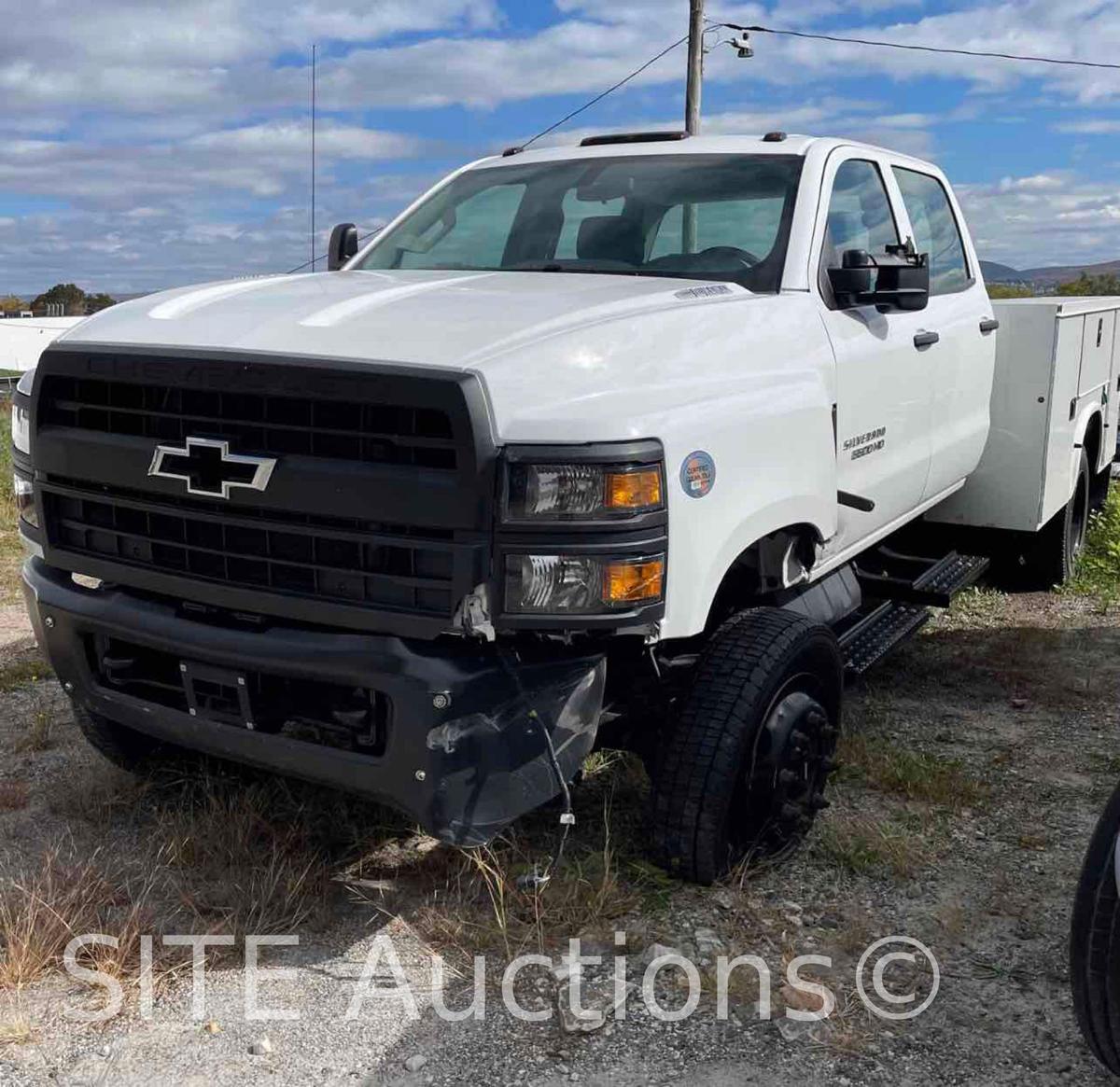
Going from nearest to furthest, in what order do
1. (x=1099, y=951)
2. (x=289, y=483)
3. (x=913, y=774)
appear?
1. (x=1099, y=951)
2. (x=289, y=483)
3. (x=913, y=774)

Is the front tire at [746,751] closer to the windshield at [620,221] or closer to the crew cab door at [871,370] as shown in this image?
the crew cab door at [871,370]

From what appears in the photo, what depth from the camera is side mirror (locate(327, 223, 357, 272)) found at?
4.88 metres

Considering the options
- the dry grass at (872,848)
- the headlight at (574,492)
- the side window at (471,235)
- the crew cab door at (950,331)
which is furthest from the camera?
the crew cab door at (950,331)

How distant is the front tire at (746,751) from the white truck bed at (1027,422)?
240cm

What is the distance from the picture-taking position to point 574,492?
Answer: 2723mm

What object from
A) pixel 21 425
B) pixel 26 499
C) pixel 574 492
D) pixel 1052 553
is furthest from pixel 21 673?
pixel 1052 553

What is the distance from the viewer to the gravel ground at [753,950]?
2727 mm

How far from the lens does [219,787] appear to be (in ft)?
12.7

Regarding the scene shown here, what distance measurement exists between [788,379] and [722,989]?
5.35 ft

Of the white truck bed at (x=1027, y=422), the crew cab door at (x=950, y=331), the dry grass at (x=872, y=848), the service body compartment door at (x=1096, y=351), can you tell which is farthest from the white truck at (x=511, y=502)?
the service body compartment door at (x=1096, y=351)

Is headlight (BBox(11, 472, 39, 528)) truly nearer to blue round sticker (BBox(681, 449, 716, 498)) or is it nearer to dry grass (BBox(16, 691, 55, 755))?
dry grass (BBox(16, 691, 55, 755))

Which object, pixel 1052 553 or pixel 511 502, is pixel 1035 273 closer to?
pixel 1052 553

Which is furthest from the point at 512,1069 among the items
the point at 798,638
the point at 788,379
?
the point at 788,379

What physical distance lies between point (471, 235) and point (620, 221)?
60 centimetres
